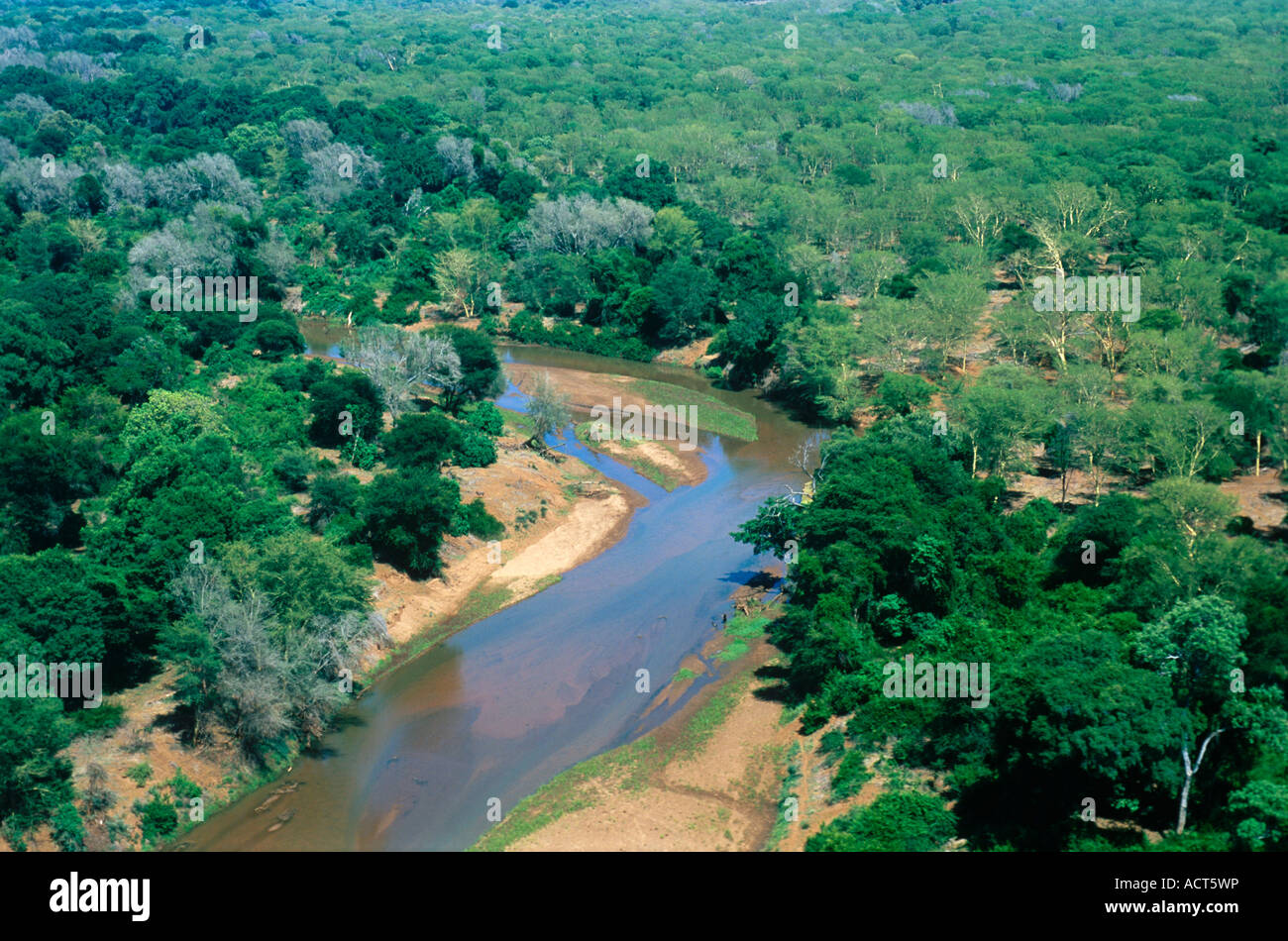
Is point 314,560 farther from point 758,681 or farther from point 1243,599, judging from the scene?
point 1243,599

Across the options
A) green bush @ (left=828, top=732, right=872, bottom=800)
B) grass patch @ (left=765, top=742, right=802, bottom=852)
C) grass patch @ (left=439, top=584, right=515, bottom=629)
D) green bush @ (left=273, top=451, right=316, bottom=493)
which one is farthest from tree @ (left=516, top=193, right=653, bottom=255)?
green bush @ (left=828, top=732, right=872, bottom=800)

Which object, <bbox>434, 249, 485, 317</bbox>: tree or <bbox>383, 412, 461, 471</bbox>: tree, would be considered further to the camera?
<bbox>434, 249, 485, 317</bbox>: tree

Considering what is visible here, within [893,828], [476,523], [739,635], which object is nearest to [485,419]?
[476,523]

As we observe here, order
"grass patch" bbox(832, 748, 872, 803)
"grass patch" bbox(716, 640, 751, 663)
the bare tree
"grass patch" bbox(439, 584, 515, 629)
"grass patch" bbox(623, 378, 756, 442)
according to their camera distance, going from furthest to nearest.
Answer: "grass patch" bbox(623, 378, 756, 442)
the bare tree
"grass patch" bbox(439, 584, 515, 629)
"grass patch" bbox(716, 640, 751, 663)
"grass patch" bbox(832, 748, 872, 803)

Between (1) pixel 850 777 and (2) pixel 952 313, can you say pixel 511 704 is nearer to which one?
(1) pixel 850 777

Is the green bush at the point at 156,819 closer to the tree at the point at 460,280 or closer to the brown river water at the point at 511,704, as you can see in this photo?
the brown river water at the point at 511,704

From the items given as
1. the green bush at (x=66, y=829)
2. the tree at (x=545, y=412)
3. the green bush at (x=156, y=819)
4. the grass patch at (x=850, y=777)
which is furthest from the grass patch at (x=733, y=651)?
the green bush at (x=66, y=829)

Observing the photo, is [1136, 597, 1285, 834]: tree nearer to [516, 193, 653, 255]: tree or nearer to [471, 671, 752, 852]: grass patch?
[471, 671, 752, 852]: grass patch
